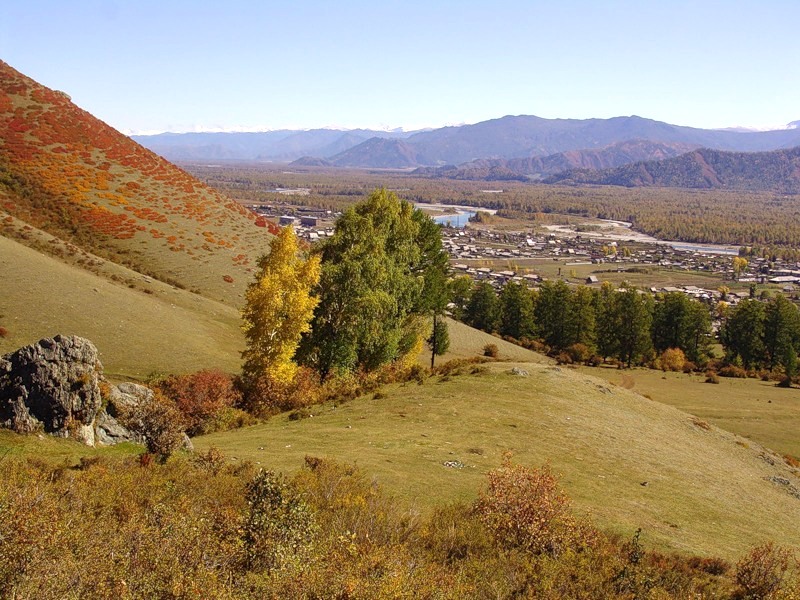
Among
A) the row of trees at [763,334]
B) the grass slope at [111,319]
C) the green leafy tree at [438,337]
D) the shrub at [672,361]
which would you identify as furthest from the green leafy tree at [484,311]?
the grass slope at [111,319]

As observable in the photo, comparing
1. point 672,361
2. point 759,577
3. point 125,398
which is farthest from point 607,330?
point 125,398

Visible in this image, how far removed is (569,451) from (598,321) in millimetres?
59318

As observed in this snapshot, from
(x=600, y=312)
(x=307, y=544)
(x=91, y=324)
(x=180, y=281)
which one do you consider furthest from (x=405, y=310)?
(x=600, y=312)

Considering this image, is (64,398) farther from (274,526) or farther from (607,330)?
(607,330)

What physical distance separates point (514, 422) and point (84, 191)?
48052mm

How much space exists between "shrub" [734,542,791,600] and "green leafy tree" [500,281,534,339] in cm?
6683

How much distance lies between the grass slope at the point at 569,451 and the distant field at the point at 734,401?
31.4ft

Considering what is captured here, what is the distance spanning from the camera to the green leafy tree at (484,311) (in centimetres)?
8062

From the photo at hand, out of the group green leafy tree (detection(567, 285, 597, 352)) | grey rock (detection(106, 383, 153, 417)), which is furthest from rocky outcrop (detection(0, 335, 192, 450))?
green leafy tree (detection(567, 285, 597, 352))

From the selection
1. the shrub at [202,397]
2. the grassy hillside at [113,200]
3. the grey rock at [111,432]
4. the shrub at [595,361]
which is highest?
the grassy hillside at [113,200]

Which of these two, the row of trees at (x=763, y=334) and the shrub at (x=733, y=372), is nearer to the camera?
the shrub at (x=733, y=372)

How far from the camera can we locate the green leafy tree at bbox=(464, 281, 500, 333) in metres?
80.6

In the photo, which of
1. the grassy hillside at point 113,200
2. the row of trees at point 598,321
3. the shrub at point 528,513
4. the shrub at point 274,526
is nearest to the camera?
the shrub at point 274,526

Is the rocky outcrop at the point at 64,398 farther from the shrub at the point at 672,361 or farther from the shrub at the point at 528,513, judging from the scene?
the shrub at the point at 672,361
